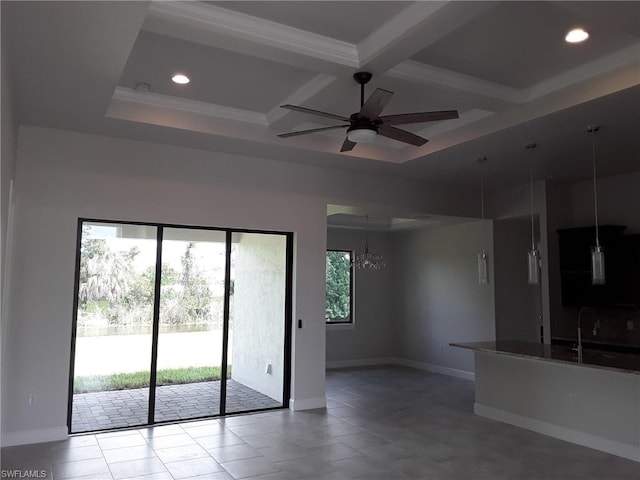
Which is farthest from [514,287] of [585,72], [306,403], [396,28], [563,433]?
[396,28]

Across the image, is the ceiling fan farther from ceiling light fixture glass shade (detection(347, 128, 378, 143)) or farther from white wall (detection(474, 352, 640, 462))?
white wall (detection(474, 352, 640, 462))

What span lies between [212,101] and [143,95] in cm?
65

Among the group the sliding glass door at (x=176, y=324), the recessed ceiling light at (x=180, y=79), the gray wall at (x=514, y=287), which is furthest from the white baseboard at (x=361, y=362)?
the recessed ceiling light at (x=180, y=79)

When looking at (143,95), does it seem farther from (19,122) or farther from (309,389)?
(309,389)

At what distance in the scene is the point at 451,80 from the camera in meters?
4.23

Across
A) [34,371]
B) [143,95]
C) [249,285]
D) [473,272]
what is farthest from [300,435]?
[473,272]

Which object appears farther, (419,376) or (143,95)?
(419,376)

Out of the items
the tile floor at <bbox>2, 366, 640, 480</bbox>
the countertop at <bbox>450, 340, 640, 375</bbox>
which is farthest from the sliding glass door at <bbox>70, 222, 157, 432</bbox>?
the countertop at <bbox>450, 340, 640, 375</bbox>

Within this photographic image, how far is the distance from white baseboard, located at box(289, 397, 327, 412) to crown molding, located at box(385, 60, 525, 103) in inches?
155

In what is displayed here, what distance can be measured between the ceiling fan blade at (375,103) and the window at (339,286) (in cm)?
602

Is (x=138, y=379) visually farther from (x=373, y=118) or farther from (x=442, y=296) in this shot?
(x=442, y=296)

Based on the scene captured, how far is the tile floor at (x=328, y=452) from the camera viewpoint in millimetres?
3941

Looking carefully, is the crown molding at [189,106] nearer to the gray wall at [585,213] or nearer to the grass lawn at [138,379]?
the grass lawn at [138,379]

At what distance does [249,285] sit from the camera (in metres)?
6.06
